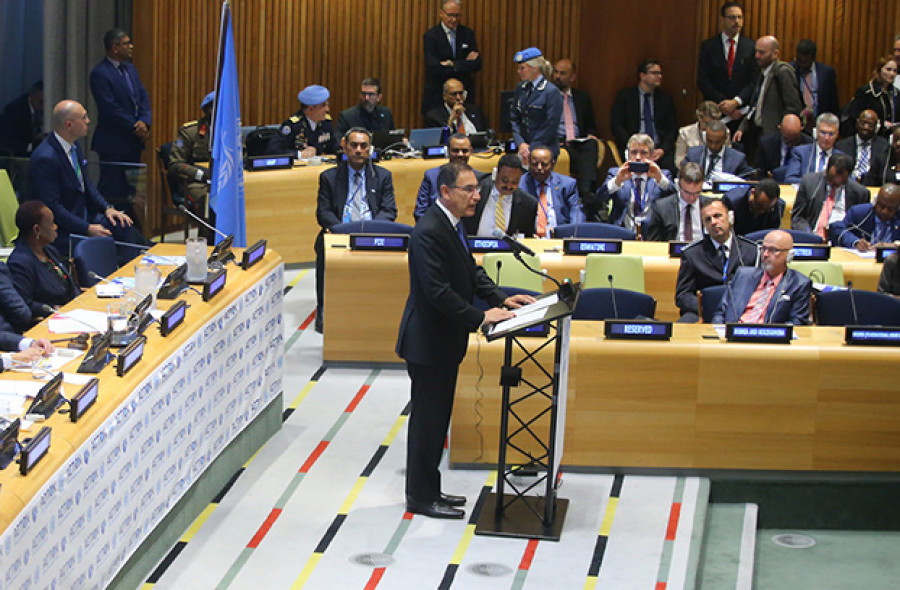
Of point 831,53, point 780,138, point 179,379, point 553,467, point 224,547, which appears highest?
point 831,53

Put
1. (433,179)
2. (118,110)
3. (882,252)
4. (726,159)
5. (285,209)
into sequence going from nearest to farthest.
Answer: (882,252) → (433,179) → (118,110) → (285,209) → (726,159)

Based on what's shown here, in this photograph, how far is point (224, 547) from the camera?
18.6 ft

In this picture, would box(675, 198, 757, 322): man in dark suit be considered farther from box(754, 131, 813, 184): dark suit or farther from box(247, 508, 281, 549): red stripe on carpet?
box(754, 131, 813, 184): dark suit

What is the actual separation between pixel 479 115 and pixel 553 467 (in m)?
6.80

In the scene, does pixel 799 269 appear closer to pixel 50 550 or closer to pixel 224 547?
pixel 224 547

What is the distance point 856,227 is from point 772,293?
224 cm

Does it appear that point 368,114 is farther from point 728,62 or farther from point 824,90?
point 824,90

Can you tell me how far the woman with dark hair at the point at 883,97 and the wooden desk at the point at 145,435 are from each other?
638 cm

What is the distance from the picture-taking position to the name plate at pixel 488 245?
7918 mm

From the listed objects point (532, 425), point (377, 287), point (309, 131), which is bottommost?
point (532, 425)

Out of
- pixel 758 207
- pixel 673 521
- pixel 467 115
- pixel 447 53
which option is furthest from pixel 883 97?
pixel 673 521

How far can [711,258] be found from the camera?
7.62m

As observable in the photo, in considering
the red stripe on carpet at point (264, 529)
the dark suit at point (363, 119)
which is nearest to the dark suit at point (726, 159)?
the dark suit at point (363, 119)

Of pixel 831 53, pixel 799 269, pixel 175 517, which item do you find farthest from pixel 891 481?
pixel 831 53
